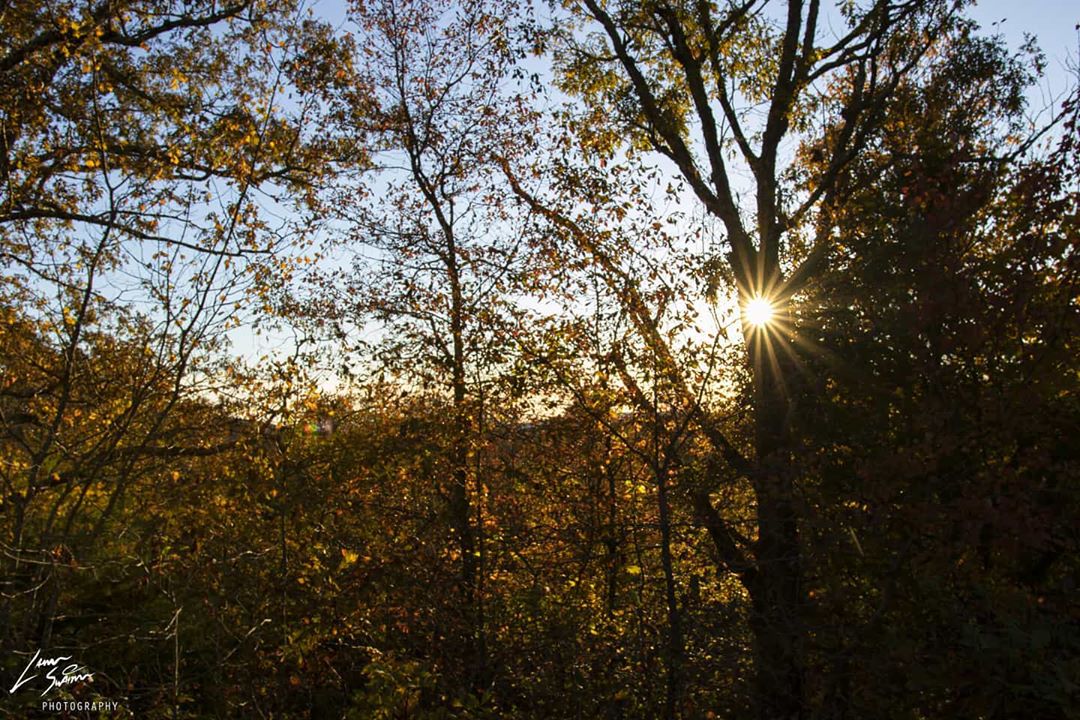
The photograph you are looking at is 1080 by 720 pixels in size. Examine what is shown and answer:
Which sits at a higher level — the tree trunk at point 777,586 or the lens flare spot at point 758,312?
the lens flare spot at point 758,312

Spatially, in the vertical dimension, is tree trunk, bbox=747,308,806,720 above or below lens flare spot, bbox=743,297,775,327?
below

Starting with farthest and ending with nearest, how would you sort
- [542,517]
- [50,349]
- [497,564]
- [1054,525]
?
[542,517]
[50,349]
[497,564]
[1054,525]

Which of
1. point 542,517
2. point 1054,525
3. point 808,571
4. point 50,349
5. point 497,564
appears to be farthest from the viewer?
point 542,517

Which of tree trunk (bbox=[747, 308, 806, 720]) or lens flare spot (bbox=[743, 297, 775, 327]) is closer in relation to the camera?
tree trunk (bbox=[747, 308, 806, 720])

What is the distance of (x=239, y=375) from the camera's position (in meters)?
8.85

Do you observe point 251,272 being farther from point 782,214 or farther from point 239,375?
point 782,214

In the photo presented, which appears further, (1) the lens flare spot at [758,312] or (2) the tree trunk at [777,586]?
(1) the lens flare spot at [758,312]

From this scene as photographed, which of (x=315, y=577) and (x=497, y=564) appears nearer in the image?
(x=315, y=577)

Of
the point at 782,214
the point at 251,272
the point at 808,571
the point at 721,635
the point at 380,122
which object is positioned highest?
the point at 380,122

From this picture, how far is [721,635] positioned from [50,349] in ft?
25.5

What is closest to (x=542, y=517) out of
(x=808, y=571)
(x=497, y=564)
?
(x=497, y=564)

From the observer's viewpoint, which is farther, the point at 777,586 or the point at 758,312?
the point at 758,312

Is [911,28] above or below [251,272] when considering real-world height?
above

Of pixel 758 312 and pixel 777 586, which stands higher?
pixel 758 312
